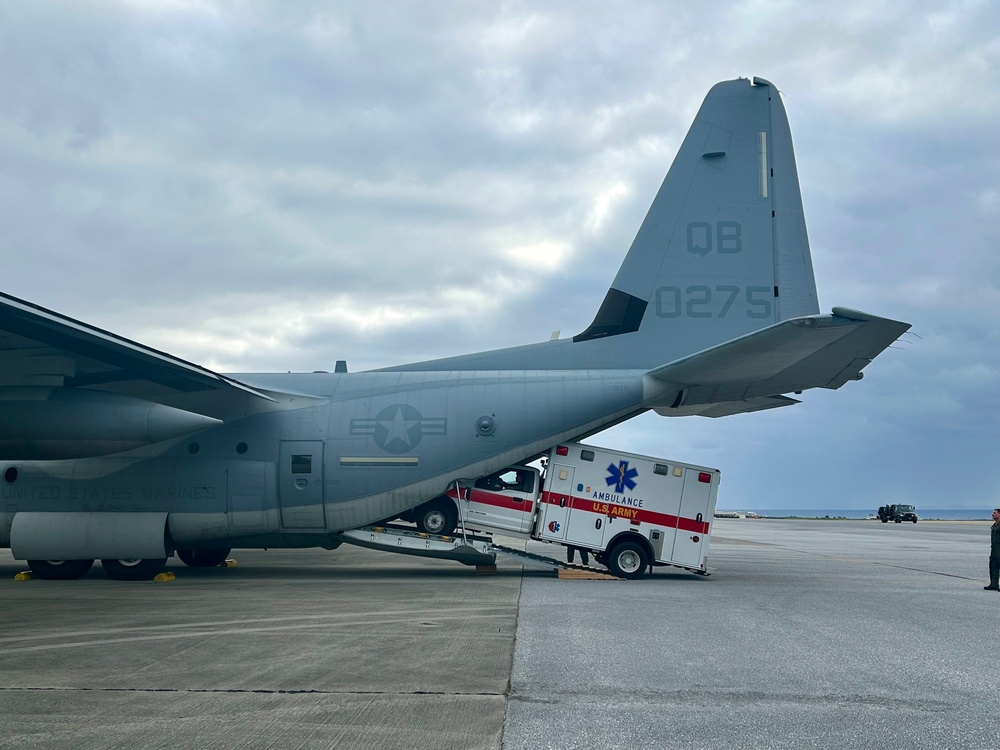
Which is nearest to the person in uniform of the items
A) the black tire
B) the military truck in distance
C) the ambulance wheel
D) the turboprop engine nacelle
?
the ambulance wheel

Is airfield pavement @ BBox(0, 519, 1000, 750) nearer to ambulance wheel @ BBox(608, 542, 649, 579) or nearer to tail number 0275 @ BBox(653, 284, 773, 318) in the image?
ambulance wheel @ BBox(608, 542, 649, 579)

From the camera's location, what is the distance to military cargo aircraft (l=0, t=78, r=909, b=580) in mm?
15359

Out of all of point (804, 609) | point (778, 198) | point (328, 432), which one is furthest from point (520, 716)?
point (778, 198)

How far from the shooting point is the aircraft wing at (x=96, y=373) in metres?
13.0

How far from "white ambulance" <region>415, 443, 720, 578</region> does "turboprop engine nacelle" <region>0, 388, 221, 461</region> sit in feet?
19.0

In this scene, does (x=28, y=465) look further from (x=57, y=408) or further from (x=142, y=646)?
(x=142, y=646)

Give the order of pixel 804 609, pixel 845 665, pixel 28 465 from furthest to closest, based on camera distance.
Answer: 1. pixel 28 465
2. pixel 804 609
3. pixel 845 665

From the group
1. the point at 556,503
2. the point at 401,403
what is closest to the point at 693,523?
the point at 556,503

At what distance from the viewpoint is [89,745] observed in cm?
544

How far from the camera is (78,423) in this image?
14945 mm

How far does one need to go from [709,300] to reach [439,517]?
7129 millimetres

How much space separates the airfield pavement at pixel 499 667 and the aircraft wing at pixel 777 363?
12.8ft

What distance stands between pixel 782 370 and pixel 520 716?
10733 mm

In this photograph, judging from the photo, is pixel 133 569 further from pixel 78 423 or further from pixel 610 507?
pixel 610 507
